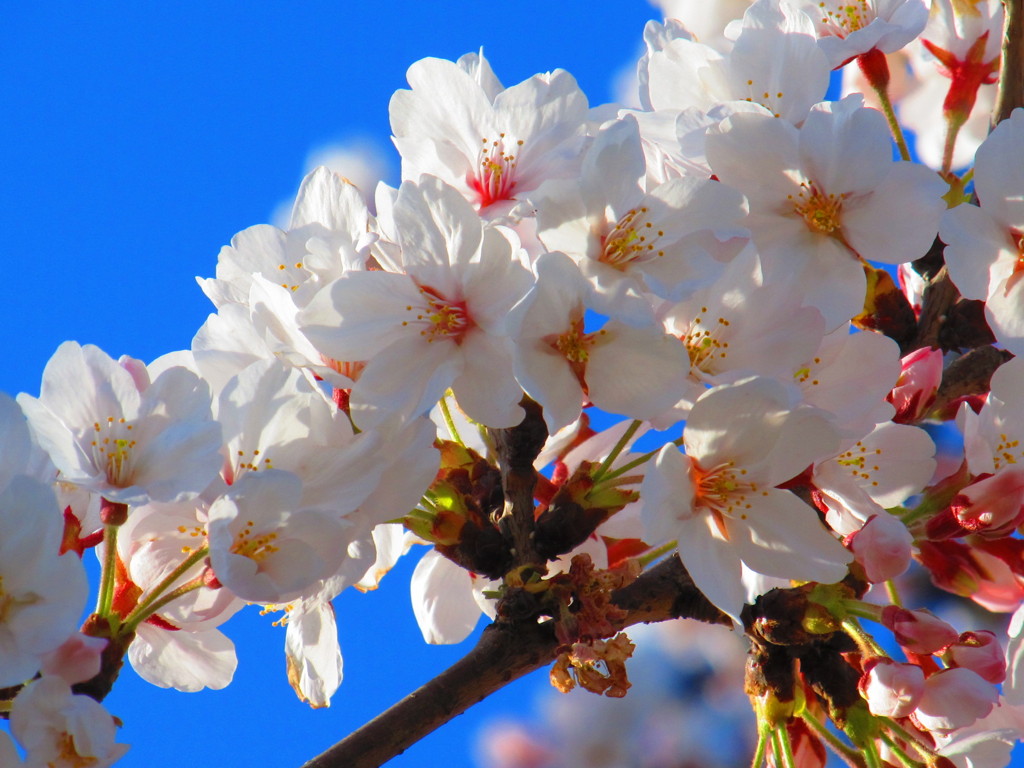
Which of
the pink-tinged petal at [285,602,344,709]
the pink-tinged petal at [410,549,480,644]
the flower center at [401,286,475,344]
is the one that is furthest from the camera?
the pink-tinged petal at [410,549,480,644]

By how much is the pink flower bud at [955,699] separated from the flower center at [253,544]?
67 cm

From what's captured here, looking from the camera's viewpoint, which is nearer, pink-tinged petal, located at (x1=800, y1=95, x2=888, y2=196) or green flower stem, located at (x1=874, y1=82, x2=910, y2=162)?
pink-tinged petal, located at (x1=800, y1=95, x2=888, y2=196)

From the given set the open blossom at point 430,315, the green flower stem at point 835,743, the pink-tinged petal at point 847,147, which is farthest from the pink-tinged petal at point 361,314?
the green flower stem at point 835,743

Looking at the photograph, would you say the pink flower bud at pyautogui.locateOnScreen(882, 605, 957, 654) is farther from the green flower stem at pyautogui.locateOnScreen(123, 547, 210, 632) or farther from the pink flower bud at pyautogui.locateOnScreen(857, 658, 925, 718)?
the green flower stem at pyautogui.locateOnScreen(123, 547, 210, 632)

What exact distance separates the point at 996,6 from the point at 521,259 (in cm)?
117

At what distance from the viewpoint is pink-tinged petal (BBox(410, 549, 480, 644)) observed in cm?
145

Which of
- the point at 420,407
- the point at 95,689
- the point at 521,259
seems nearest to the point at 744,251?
the point at 521,259

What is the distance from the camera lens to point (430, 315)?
3.54 feet

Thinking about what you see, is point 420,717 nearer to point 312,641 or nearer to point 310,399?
point 312,641

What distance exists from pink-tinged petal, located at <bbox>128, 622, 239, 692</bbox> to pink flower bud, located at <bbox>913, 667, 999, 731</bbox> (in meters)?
0.72

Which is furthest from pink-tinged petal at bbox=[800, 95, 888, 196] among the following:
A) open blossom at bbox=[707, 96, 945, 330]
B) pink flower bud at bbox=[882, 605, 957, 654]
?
pink flower bud at bbox=[882, 605, 957, 654]

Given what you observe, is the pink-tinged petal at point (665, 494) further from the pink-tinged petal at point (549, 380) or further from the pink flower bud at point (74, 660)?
the pink flower bud at point (74, 660)

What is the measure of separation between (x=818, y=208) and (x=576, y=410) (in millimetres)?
347

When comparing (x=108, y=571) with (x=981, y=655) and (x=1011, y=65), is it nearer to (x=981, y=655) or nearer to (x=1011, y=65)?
(x=981, y=655)
